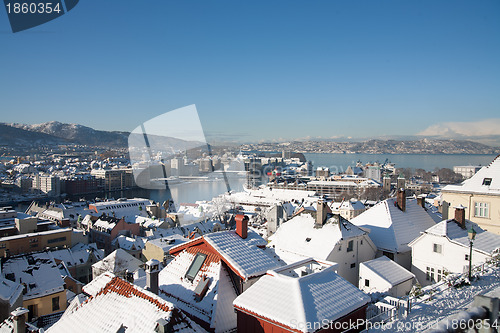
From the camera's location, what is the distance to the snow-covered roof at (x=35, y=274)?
7738mm

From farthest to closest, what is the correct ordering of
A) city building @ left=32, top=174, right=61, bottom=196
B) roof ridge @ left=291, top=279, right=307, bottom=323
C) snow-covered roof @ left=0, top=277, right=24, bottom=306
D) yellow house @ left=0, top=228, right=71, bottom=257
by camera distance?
city building @ left=32, top=174, right=61, bottom=196 < yellow house @ left=0, top=228, right=71, bottom=257 < snow-covered roof @ left=0, top=277, right=24, bottom=306 < roof ridge @ left=291, top=279, right=307, bottom=323

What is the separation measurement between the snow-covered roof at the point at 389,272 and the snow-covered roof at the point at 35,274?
674cm

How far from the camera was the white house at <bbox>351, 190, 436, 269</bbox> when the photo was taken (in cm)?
796

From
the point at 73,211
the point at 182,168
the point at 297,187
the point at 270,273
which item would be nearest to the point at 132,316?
the point at 270,273

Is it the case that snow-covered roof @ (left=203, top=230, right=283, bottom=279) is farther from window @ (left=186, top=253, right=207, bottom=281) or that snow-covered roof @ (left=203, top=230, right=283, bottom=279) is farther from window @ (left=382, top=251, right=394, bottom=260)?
→ window @ (left=382, top=251, right=394, bottom=260)

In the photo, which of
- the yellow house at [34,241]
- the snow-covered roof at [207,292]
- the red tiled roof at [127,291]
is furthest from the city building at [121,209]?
the red tiled roof at [127,291]

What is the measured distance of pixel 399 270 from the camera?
6.77 m

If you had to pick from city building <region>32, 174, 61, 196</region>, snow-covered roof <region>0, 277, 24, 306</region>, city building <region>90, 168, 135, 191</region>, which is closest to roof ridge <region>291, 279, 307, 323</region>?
snow-covered roof <region>0, 277, 24, 306</region>

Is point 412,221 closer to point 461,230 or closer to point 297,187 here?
point 461,230

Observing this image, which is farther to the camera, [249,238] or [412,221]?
[412,221]

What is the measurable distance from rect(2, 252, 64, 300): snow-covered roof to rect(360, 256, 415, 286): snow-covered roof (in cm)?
674

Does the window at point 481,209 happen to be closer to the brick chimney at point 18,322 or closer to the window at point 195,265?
the window at point 195,265

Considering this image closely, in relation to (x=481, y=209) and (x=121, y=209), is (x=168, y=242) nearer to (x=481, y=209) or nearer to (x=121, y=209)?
(x=481, y=209)

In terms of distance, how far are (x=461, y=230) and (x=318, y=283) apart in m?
4.34
